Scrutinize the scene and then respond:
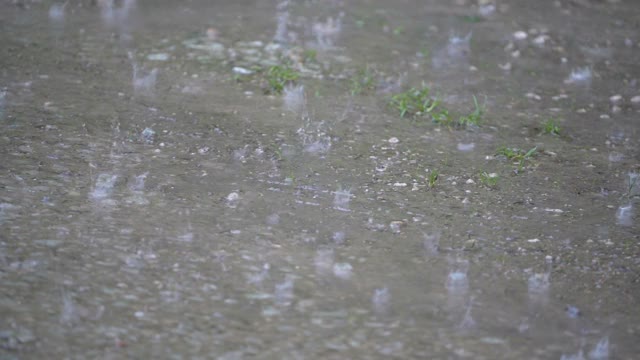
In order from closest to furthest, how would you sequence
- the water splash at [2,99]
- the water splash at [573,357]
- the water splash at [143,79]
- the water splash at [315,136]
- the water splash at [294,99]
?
the water splash at [573,357] → the water splash at [315,136] → the water splash at [2,99] → the water splash at [294,99] → the water splash at [143,79]

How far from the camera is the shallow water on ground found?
2453mm

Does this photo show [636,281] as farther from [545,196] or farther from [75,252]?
[75,252]

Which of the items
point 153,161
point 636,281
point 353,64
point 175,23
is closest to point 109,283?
point 153,161

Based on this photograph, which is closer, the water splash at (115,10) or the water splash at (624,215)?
the water splash at (624,215)

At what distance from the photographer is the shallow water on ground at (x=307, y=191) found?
2.45 meters

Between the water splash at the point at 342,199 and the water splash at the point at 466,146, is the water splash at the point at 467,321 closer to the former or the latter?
the water splash at the point at 342,199

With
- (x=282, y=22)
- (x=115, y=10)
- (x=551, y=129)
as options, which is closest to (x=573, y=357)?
(x=551, y=129)

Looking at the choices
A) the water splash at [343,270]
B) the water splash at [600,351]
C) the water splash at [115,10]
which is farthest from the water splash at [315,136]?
the water splash at [115,10]

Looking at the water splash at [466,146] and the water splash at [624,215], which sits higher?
the water splash at [624,215]

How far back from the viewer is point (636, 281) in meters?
2.78

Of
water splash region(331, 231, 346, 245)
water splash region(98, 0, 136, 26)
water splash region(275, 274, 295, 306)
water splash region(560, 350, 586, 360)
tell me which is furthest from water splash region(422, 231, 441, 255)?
water splash region(98, 0, 136, 26)

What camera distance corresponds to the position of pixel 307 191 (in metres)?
3.35

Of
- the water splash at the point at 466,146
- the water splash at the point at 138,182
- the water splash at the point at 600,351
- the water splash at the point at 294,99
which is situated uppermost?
the water splash at the point at 600,351

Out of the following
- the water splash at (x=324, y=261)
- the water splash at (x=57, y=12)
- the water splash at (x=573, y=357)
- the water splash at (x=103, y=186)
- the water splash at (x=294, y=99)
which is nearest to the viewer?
the water splash at (x=573, y=357)
